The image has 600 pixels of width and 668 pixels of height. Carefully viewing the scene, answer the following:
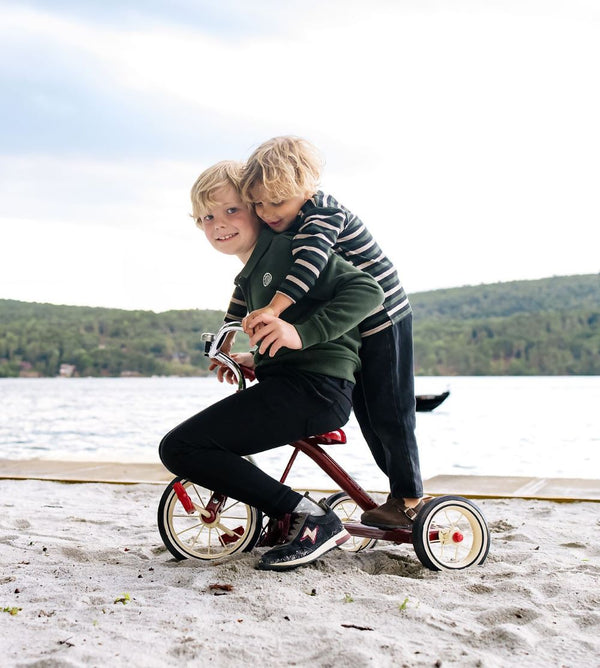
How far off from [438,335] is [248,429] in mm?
39623

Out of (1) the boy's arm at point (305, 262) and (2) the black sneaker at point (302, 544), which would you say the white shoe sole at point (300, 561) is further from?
(1) the boy's arm at point (305, 262)

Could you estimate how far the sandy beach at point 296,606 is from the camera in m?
1.98

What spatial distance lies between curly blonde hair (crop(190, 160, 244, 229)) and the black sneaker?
3.91 ft

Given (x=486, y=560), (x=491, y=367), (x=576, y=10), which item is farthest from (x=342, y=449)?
(x=491, y=367)

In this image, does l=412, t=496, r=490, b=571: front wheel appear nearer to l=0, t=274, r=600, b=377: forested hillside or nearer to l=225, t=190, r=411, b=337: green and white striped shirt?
l=225, t=190, r=411, b=337: green and white striped shirt

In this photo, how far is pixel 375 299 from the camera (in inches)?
109

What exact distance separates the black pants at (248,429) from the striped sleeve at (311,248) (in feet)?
1.08

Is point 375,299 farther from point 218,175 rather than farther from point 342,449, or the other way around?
point 342,449

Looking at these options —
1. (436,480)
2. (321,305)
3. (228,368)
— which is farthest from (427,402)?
(436,480)

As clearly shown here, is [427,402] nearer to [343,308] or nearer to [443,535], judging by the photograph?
[443,535]

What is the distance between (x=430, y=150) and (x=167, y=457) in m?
25.0

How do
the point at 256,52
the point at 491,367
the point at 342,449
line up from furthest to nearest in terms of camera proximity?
the point at 491,367, the point at 256,52, the point at 342,449

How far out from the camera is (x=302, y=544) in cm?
278

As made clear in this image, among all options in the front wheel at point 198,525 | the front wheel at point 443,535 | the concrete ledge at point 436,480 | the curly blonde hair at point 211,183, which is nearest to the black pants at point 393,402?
the front wheel at point 443,535
